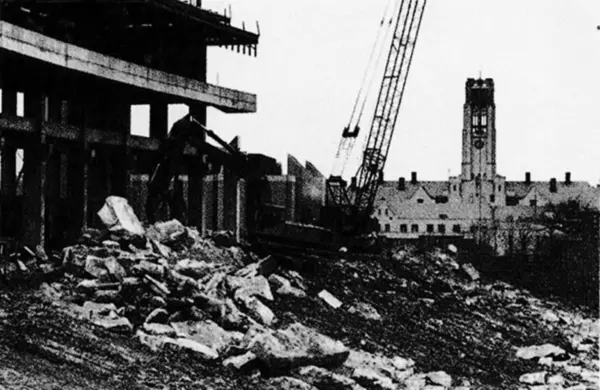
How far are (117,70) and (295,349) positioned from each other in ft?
53.5

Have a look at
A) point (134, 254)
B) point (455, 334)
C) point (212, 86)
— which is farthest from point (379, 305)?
Result: point (212, 86)

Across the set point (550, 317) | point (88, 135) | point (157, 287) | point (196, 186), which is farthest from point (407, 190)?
point (157, 287)

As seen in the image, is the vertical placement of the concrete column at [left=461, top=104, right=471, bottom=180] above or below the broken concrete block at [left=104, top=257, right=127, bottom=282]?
above

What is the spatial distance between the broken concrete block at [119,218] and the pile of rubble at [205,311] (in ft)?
0.11

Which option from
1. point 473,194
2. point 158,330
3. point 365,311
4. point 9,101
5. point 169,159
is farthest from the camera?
point 473,194

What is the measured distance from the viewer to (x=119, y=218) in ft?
78.2

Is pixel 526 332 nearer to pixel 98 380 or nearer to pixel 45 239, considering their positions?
pixel 45 239

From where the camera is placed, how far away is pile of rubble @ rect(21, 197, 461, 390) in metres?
15.7

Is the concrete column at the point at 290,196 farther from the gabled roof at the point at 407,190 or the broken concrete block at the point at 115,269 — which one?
the gabled roof at the point at 407,190

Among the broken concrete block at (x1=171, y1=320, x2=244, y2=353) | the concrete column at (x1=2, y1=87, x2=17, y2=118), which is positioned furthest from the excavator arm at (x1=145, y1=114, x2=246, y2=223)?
the broken concrete block at (x1=171, y1=320, x2=244, y2=353)

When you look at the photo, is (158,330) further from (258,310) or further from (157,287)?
(258,310)

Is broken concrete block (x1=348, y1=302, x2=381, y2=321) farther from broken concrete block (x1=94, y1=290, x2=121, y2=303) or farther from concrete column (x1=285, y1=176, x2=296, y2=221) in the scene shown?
concrete column (x1=285, y1=176, x2=296, y2=221)

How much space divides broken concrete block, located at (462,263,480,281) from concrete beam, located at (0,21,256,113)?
37.9 feet

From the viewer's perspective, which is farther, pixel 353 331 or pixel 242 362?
pixel 353 331
